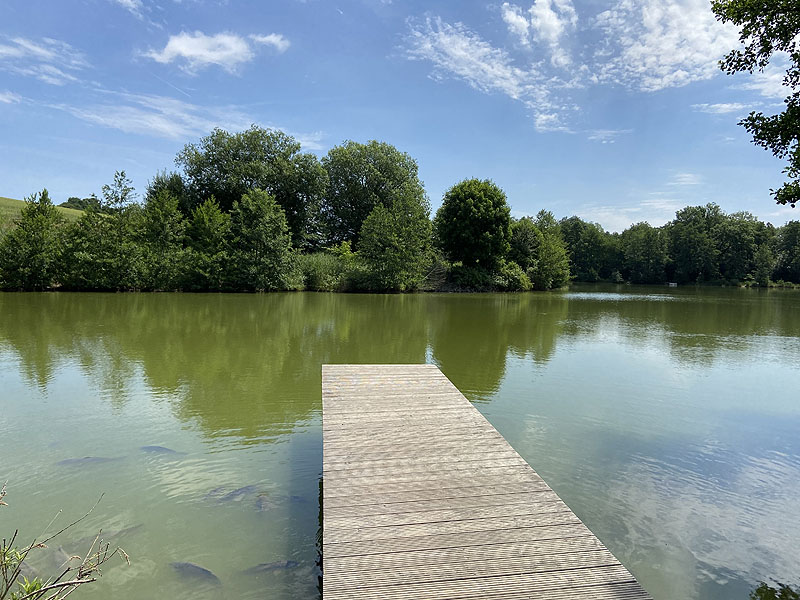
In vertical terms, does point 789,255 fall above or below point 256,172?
below

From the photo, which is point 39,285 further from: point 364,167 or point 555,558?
point 555,558

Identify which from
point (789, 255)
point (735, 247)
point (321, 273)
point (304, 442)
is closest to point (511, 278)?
point (321, 273)

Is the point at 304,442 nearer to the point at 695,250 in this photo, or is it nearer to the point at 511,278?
the point at 511,278

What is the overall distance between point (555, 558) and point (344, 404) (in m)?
3.06

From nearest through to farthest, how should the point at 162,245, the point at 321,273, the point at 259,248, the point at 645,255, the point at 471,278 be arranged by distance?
the point at 162,245
the point at 259,248
the point at 321,273
the point at 471,278
the point at 645,255

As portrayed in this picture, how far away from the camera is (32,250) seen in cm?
2566

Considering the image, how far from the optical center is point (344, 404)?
5242 mm

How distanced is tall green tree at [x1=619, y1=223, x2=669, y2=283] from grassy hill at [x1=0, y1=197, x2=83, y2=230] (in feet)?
222

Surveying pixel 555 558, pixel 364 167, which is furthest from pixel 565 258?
pixel 555 558

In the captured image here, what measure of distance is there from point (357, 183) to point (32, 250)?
80.7 feet

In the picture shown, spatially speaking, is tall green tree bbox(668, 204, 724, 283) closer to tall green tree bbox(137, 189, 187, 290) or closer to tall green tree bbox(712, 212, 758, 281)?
tall green tree bbox(712, 212, 758, 281)

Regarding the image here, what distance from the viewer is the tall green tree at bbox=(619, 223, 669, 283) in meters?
67.4

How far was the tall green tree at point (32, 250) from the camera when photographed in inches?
1001

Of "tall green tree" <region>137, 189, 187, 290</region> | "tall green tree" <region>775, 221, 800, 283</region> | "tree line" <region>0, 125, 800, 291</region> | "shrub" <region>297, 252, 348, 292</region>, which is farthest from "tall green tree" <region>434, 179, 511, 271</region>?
"tall green tree" <region>775, 221, 800, 283</region>
